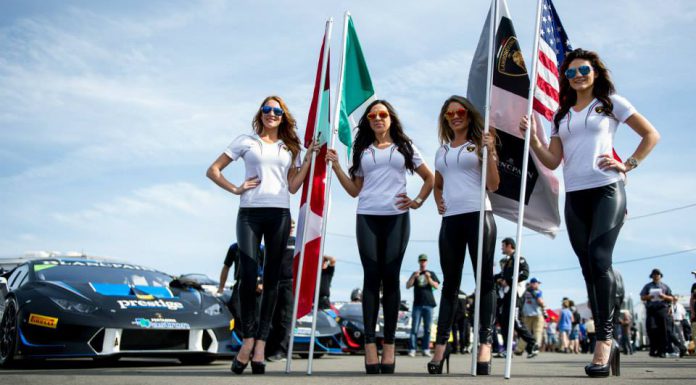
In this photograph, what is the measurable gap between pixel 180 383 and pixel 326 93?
10.5 feet

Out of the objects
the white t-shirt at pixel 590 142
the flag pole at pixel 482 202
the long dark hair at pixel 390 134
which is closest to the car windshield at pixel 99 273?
the long dark hair at pixel 390 134

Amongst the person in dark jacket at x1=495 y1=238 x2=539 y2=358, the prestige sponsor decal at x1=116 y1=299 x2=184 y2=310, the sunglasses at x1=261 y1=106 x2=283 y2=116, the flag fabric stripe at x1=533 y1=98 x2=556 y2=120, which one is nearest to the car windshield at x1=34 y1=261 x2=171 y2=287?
the prestige sponsor decal at x1=116 y1=299 x2=184 y2=310

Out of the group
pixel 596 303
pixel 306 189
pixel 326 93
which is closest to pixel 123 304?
pixel 306 189

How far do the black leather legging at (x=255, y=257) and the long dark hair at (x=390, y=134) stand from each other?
2.60 ft

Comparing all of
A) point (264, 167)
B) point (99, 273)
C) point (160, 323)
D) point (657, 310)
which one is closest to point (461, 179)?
point (264, 167)

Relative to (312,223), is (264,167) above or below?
above

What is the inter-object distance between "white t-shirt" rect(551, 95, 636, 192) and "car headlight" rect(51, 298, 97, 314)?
14.8 ft

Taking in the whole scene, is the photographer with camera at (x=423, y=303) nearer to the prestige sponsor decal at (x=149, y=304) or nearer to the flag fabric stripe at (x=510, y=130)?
the prestige sponsor decal at (x=149, y=304)

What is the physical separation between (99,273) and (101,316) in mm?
1254

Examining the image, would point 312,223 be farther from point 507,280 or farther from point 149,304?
point 507,280

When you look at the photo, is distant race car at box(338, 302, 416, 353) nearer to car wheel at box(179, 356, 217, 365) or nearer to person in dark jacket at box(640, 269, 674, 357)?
car wheel at box(179, 356, 217, 365)

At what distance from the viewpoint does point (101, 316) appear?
22.6ft

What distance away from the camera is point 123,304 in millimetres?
7191

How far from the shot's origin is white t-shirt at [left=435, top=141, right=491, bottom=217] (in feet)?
18.8
